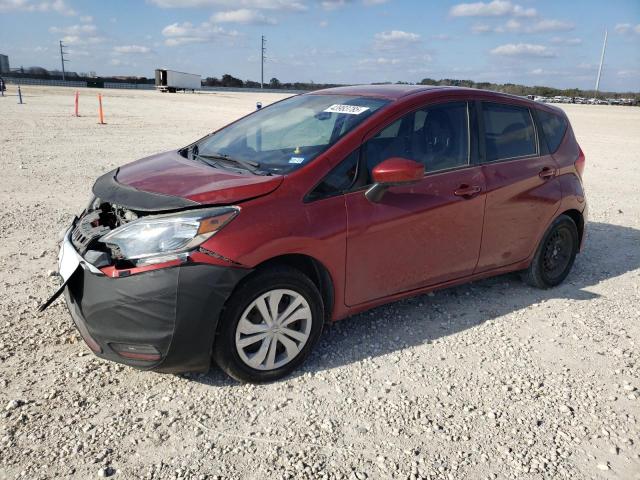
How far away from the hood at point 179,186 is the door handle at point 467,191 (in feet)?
4.81

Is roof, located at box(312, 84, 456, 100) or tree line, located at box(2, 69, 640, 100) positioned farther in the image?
tree line, located at box(2, 69, 640, 100)

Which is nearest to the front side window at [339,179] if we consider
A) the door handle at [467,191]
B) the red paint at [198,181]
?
the red paint at [198,181]

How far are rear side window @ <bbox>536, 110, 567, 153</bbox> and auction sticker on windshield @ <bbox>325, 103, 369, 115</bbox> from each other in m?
2.01

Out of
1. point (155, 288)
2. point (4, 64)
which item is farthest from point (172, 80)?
point (155, 288)

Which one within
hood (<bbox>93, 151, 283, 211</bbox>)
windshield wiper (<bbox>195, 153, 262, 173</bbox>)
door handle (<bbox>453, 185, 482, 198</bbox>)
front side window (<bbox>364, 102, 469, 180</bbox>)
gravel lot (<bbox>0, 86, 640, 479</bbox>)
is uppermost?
front side window (<bbox>364, 102, 469, 180</bbox>)

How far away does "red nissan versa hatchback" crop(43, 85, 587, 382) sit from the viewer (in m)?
2.92

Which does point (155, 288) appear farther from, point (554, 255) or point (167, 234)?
point (554, 255)

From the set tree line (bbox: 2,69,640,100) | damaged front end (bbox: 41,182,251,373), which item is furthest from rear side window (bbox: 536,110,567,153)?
tree line (bbox: 2,69,640,100)

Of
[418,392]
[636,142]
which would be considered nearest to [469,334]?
[418,392]

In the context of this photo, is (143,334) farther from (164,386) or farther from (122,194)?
(122,194)

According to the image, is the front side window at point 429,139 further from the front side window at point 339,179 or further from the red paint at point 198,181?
the red paint at point 198,181

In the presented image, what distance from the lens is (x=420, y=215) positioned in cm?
374

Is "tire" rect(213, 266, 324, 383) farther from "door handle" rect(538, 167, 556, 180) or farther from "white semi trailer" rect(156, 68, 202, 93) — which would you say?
"white semi trailer" rect(156, 68, 202, 93)

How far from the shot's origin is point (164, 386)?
3.23 meters
